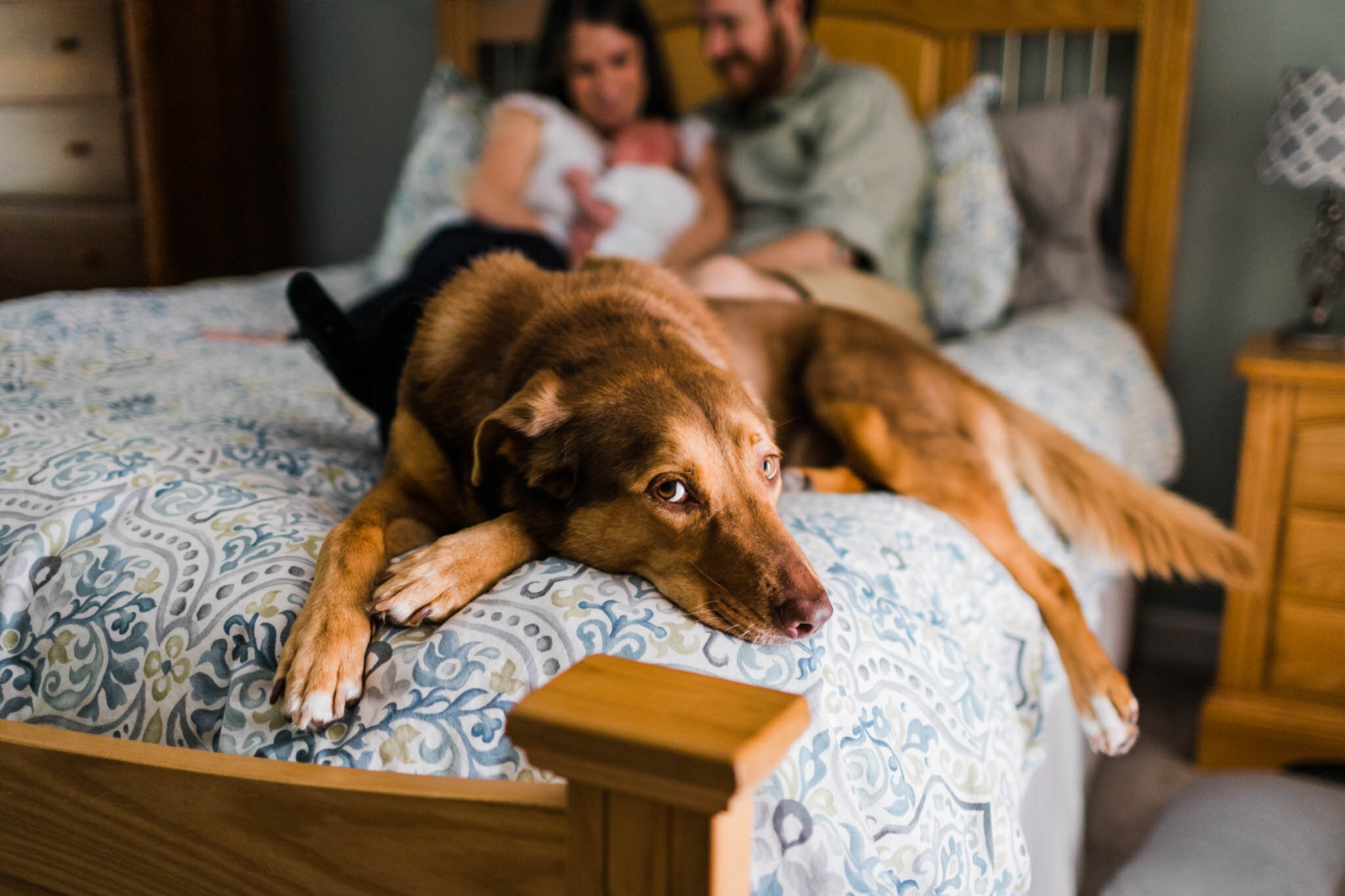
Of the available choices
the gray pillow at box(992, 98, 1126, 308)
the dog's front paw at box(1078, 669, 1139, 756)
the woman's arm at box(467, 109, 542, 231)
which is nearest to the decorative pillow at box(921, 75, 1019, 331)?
the gray pillow at box(992, 98, 1126, 308)

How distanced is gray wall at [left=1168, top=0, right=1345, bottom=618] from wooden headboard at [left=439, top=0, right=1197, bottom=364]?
0.08 metres

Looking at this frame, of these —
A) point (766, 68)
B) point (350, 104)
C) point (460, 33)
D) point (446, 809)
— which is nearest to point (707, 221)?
point (766, 68)

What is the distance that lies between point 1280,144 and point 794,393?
1375mm

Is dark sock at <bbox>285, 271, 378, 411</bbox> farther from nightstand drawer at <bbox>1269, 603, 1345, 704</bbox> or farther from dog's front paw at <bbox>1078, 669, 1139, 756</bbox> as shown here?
nightstand drawer at <bbox>1269, 603, 1345, 704</bbox>

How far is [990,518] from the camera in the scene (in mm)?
1421

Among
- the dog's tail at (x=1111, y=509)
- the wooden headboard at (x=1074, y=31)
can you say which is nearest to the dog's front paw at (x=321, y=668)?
the dog's tail at (x=1111, y=509)

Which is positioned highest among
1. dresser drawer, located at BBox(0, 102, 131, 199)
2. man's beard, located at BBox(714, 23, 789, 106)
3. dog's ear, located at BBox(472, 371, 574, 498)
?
man's beard, located at BBox(714, 23, 789, 106)

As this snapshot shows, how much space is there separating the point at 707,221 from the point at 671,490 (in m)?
1.92

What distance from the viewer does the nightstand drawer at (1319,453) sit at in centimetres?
204

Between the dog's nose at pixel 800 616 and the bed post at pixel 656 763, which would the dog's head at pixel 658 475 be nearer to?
the dog's nose at pixel 800 616

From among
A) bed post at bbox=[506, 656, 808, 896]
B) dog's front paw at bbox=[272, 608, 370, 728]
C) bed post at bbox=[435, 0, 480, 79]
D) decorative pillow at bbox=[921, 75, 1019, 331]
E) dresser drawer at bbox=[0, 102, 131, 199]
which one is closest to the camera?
bed post at bbox=[506, 656, 808, 896]

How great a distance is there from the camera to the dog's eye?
968 mm

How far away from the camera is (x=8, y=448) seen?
1138 mm

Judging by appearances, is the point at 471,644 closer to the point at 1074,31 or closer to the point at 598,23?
the point at 598,23
